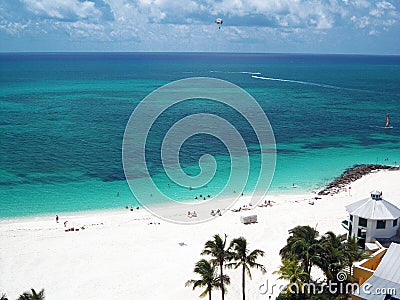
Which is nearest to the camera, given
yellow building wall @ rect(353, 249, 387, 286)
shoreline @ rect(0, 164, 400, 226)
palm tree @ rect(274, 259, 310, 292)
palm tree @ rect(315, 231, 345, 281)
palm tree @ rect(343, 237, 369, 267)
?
palm tree @ rect(274, 259, 310, 292)

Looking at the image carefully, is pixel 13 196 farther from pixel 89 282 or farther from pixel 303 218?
pixel 303 218

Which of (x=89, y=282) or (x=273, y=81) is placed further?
(x=273, y=81)

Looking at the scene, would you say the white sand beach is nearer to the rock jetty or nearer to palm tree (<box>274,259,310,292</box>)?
the rock jetty

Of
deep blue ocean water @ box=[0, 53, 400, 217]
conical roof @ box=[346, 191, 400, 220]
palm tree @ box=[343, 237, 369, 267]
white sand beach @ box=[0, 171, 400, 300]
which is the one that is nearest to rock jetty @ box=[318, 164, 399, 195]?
deep blue ocean water @ box=[0, 53, 400, 217]

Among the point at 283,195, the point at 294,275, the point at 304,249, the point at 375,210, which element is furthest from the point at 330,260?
the point at 283,195

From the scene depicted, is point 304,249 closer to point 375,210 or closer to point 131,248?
point 375,210

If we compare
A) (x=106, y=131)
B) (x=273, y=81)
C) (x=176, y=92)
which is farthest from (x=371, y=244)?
(x=273, y=81)
